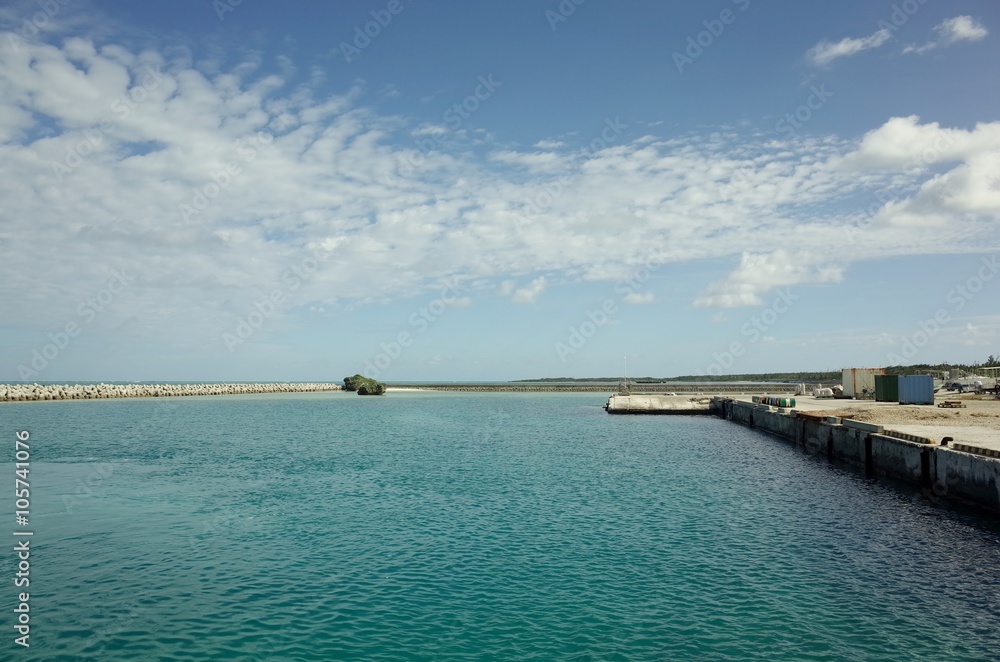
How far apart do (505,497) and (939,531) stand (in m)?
14.1

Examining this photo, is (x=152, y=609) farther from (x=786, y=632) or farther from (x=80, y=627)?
(x=786, y=632)

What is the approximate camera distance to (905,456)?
26.0 meters

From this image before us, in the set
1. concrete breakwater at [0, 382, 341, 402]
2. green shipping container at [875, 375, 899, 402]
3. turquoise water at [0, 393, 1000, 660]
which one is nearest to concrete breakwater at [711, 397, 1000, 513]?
turquoise water at [0, 393, 1000, 660]

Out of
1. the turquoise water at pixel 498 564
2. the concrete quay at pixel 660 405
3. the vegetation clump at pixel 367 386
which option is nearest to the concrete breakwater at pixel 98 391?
the vegetation clump at pixel 367 386

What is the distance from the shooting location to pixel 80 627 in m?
12.0

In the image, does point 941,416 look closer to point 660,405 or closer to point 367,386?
point 660,405

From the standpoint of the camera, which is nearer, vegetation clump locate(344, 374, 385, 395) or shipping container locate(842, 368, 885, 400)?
shipping container locate(842, 368, 885, 400)

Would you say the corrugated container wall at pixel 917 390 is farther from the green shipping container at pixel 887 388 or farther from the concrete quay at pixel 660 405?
the concrete quay at pixel 660 405

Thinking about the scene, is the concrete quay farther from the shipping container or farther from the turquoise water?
the turquoise water

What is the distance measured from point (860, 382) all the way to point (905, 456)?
151ft

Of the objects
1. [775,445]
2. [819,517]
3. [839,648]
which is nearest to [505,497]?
[819,517]

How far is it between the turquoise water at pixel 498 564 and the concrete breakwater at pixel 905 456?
118 cm

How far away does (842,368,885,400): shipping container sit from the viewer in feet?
214

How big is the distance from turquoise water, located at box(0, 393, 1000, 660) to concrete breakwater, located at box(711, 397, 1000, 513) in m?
1.18
